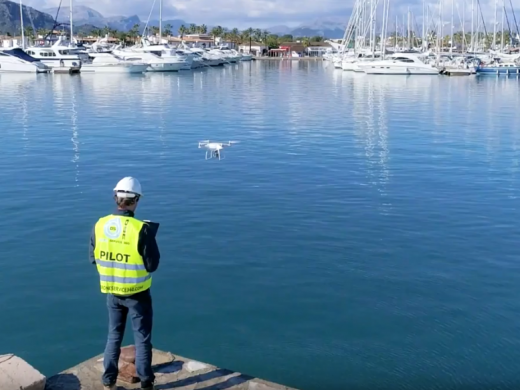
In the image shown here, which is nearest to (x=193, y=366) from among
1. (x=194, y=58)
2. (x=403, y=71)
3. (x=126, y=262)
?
(x=126, y=262)

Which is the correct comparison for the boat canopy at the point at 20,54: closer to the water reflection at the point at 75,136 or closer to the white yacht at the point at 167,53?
the white yacht at the point at 167,53

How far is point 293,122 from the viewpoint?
122 feet

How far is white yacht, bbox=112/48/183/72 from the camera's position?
9806cm

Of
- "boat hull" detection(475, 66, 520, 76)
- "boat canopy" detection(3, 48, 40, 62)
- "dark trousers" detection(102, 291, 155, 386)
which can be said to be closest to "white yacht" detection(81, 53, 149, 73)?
"boat canopy" detection(3, 48, 40, 62)

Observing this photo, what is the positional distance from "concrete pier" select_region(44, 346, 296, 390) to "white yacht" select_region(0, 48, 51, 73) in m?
85.8

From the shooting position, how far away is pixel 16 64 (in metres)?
87.1

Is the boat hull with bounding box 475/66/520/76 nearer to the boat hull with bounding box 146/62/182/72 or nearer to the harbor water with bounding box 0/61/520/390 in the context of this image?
the boat hull with bounding box 146/62/182/72

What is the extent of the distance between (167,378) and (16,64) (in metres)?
87.2

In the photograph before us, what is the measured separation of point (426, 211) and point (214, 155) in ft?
33.9

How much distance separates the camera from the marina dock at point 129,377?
7035 mm

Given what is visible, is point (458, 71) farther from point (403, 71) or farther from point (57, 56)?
point (57, 56)

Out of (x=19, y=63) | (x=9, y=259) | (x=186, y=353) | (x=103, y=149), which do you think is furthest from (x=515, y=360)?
(x=19, y=63)

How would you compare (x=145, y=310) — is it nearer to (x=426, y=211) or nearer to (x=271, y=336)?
(x=271, y=336)

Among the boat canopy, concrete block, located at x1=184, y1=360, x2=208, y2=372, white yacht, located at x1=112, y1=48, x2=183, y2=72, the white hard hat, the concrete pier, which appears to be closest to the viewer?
the white hard hat
